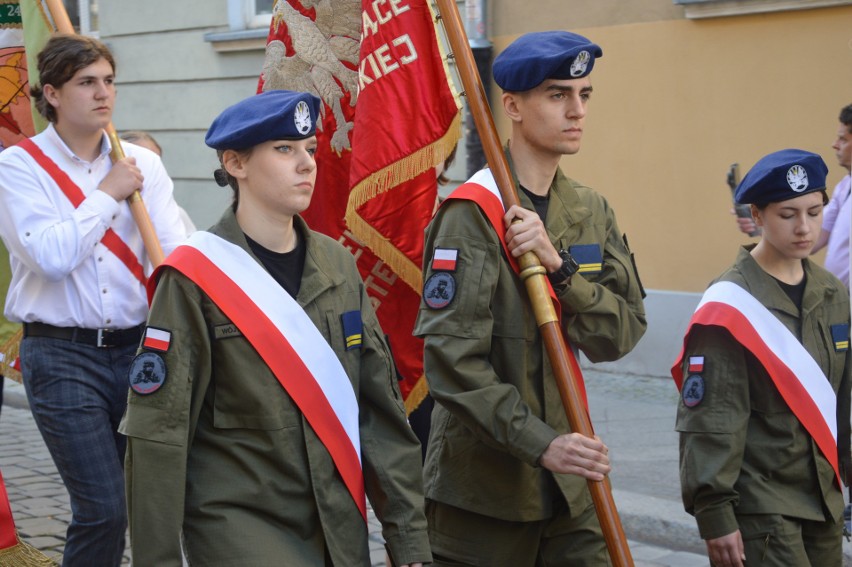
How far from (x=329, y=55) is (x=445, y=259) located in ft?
6.36

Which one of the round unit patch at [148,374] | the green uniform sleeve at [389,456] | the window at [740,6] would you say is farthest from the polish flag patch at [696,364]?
the window at [740,6]

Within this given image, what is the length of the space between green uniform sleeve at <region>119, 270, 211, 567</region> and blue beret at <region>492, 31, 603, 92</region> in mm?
1144

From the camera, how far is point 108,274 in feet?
15.4

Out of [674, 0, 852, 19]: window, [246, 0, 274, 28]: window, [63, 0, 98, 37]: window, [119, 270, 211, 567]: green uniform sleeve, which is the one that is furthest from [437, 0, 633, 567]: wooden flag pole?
[63, 0, 98, 37]: window

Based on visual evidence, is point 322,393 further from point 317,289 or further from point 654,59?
point 654,59

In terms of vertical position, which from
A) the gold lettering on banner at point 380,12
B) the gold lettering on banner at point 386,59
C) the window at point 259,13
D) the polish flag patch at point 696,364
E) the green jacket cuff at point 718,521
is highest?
the window at point 259,13

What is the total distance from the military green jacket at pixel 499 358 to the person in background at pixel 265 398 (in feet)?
0.73

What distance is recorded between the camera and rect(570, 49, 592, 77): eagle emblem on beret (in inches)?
148

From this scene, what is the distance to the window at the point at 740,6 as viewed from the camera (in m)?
8.83

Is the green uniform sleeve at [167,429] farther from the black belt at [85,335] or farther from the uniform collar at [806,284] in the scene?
the uniform collar at [806,284]

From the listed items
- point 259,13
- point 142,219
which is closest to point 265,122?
point 142,219

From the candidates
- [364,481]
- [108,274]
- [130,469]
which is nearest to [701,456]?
[364,481]

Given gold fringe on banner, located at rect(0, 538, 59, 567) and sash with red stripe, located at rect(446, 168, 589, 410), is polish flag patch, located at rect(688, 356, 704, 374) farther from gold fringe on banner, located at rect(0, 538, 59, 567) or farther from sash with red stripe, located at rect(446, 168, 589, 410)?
gold fringe on banner, located at rect(0, 538, 59, 567)

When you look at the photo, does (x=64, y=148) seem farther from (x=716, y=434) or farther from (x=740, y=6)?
(x=740, y=6)
